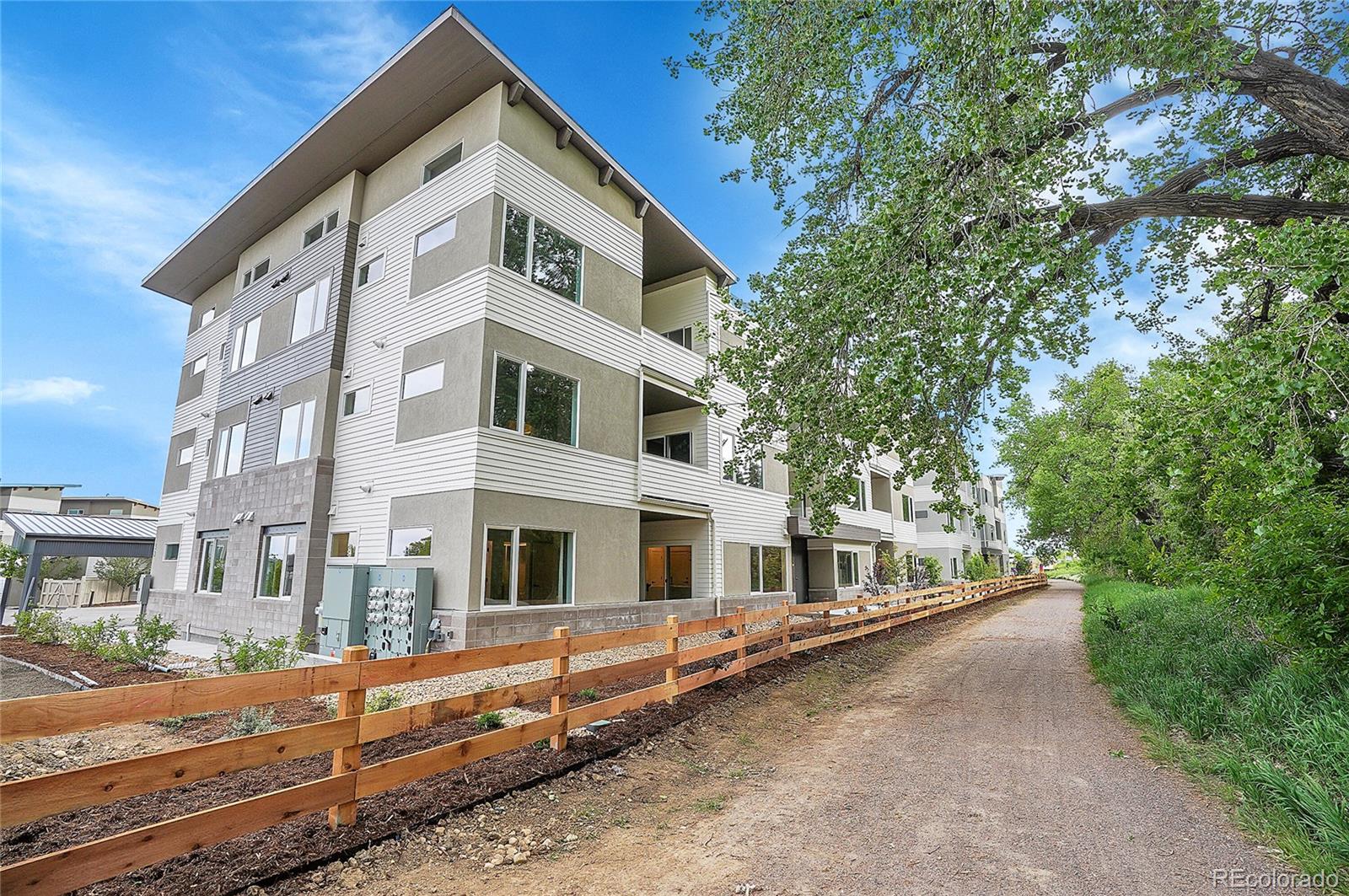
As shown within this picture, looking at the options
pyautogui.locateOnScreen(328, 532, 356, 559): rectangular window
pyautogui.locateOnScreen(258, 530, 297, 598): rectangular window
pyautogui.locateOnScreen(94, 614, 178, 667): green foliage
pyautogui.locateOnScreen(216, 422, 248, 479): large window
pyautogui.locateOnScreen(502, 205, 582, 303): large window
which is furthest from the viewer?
pyautogui.locateOnScreen(216, 422, 248, 479): large window

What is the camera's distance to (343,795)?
3.81 meters

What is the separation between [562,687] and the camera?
549 cm

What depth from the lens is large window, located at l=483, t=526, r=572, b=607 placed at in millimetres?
11359

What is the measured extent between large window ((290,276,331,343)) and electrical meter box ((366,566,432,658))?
7386 millimetres

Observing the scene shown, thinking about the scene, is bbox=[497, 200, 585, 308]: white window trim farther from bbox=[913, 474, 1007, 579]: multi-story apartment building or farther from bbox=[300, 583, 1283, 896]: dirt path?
bbox=[913, 474, 1007, 579]: multi-story apartment building

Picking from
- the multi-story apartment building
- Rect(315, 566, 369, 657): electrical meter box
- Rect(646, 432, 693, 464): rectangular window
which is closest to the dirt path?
Rect(315, 566, 369, 657): electrical meter box

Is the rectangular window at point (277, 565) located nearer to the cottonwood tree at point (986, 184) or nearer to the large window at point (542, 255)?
A: the large window at point (542, 255)

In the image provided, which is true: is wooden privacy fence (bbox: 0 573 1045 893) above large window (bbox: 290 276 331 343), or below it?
below

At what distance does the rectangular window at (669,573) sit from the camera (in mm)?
17875

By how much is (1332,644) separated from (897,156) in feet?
23.2

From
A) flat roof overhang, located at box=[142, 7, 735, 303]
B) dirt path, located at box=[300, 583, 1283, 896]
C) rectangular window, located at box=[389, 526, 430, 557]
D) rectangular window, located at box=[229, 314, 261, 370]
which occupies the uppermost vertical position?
flat roof overhang, located at box=[142, 7, 735, 303]

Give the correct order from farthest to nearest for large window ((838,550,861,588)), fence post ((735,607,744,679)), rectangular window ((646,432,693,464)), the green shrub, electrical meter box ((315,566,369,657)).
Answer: large window ((838,550,861,588)) < rectangular window ((646,432,693,464)) < electrical meter box ((315,566,369,657)) < the green shrub < fence post ((735,607,744,679))

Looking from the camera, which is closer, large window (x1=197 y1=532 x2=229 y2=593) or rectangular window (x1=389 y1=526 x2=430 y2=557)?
rectangular window (x1=389 y1=526 x2=430 y2=557)

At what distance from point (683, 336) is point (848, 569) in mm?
13156
